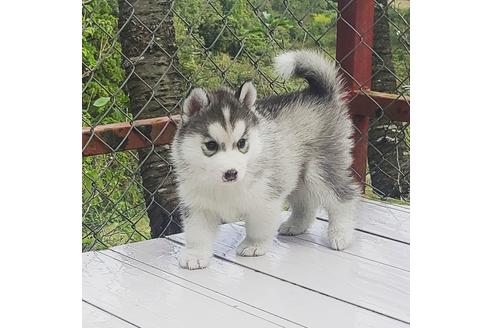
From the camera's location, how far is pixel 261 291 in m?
1.36

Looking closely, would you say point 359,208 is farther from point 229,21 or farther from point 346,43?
point 229,21

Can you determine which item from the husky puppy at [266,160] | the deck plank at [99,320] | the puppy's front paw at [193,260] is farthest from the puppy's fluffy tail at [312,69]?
the deck plank at [99,320]

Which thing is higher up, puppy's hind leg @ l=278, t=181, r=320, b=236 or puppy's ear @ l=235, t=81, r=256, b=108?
puppy's ear @ l=235, t=81, r=256, b=108

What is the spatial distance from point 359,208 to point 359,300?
1.29ft

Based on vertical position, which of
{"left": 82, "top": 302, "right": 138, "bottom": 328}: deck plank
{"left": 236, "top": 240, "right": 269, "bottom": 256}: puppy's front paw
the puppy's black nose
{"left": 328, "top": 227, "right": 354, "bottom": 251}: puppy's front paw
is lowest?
{"left": 82, "top": 302, "right": 138, "bottom": 328}: deck plank

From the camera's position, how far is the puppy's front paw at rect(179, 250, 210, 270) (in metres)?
1.45

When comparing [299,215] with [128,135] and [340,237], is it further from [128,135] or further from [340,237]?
[128,135]

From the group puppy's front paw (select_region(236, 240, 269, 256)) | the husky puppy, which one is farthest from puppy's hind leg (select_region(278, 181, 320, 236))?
puppy's front paw (select_region(236, 240, 269, 256))

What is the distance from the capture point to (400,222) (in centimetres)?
165

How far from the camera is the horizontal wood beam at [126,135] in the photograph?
138cm

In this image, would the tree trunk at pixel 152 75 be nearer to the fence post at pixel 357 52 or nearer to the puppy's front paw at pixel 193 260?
the puppy's front paw at pixel 193 260

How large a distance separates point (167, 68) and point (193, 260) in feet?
1.04

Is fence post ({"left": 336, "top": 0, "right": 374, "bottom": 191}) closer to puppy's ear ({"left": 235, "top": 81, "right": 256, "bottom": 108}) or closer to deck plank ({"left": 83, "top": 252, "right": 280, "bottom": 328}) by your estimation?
puppy's ear ({"left": 235, "top": 81, "right": 256, "bottom": 108})

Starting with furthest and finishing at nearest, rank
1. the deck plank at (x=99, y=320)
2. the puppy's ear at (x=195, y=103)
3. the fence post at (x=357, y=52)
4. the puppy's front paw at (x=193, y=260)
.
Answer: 1. the fence post at (x=357, y=52)
2. the puppy's front paw at (x=193, y=260)
3. the puppy's ear at (x=195, y=103)
4. the deck plank at (x=99, y=320)
